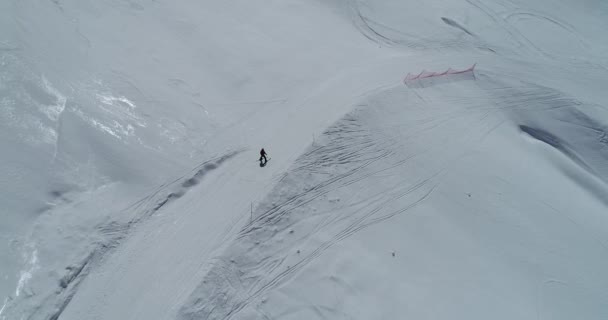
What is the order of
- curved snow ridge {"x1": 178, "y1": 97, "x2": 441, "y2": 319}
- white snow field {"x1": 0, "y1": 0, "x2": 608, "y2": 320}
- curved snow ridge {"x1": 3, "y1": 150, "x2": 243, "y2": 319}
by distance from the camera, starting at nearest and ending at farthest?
curved snow ridge {"x1": 3, "y1": 150, "x2": 243, "y2": 319}
curved snow ridge {"x1": 178, "y1": 97, "x2": 441, "y2": 319}
white snow field {"x1": 0, "y1": 0, "x2": 608, "y2": 320}

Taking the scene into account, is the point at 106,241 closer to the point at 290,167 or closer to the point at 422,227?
the point at 290,167

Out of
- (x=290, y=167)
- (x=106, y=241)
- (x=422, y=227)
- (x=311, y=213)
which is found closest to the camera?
(x=106, y=241)

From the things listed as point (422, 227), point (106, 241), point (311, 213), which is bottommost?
point (422, 227)

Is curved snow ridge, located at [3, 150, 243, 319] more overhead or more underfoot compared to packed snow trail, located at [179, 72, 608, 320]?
more overhead

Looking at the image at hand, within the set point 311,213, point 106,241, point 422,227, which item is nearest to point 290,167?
point 311,213

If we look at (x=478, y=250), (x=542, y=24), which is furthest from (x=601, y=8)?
(x=478, y=250)

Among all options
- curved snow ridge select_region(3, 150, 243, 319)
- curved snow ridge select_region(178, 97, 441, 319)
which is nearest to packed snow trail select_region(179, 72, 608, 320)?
curved snow ridge select_region(178, 97, 441, 319)

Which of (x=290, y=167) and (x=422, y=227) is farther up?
(x=290, y=167)

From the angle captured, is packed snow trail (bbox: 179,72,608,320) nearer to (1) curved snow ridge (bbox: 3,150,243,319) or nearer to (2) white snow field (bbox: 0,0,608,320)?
(2) white snow field (bbox: 0,0,608,320)

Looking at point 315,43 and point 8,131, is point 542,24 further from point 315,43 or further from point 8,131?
point 8,131
